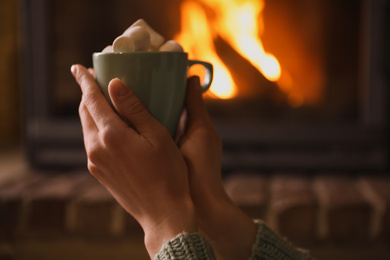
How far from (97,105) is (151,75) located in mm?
66

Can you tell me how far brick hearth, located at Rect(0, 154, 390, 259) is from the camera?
115 cm

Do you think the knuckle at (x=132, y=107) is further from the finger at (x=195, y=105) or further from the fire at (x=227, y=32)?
the fire at (x=227, y=32)

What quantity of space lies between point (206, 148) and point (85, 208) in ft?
2.44

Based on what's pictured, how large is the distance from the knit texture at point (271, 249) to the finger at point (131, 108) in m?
→ 0.21

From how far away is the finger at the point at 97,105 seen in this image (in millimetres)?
490

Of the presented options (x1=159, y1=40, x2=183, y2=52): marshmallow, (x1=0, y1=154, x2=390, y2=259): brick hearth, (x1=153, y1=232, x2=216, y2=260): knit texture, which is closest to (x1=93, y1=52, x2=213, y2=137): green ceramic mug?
(x1=159, y1=40, x2=183, y2=52): marshmallow

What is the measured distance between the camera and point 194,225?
0.50m

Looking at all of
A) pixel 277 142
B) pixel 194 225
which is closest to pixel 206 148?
pixel 194 225

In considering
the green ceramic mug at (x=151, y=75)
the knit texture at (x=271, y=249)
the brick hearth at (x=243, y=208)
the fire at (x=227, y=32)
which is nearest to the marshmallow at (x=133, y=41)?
the green ceramic mug at (x=151, y=75)

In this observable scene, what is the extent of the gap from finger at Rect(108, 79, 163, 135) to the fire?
1.02 metres

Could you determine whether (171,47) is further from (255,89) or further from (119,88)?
(255,89)

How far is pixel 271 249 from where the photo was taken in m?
0.59

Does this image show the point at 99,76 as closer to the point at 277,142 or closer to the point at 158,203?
the point at 158,203

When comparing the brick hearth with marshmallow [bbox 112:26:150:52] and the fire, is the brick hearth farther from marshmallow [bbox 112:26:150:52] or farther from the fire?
marshmallow [bbox 112:26:150:52]
